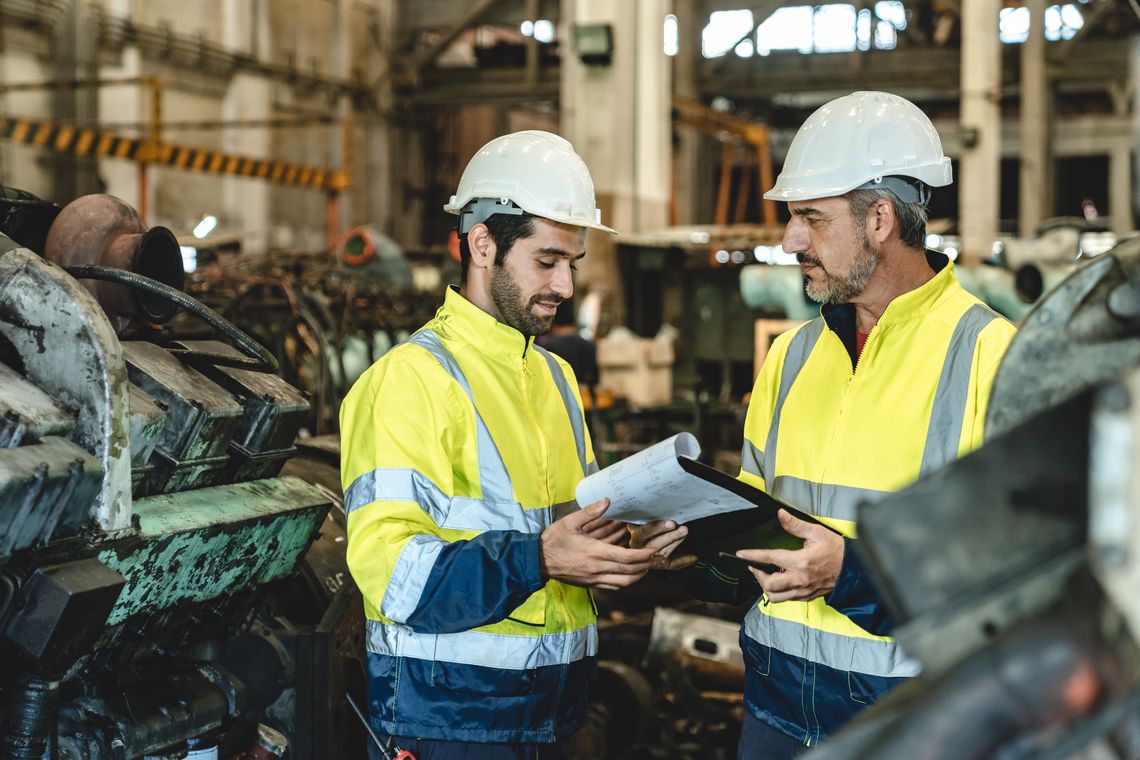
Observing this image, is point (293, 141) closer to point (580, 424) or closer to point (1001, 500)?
point (580, 424)

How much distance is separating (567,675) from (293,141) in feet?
49.6

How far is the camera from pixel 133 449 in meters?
2.24

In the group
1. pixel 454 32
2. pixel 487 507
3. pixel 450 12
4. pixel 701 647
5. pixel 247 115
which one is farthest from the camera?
pixel 450 12

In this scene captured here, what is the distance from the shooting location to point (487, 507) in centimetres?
218

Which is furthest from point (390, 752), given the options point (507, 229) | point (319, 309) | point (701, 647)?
point (319, 309)

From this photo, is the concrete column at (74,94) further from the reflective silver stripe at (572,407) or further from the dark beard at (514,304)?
the dark beard at (514,304)

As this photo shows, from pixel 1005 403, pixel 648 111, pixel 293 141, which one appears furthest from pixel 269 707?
pixel 293 141

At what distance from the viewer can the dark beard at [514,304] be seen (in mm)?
2365

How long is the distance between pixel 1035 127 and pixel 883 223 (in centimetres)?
1368

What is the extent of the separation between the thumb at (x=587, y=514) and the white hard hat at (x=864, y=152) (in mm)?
744

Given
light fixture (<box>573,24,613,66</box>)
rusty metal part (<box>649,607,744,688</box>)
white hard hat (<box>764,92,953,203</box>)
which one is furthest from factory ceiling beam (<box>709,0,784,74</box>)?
white hard hat (<box>764,92,953,203</box>)

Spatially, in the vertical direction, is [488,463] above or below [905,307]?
below

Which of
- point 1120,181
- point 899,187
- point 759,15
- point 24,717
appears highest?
point 759,15

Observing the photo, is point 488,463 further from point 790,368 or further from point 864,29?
point 864,29
